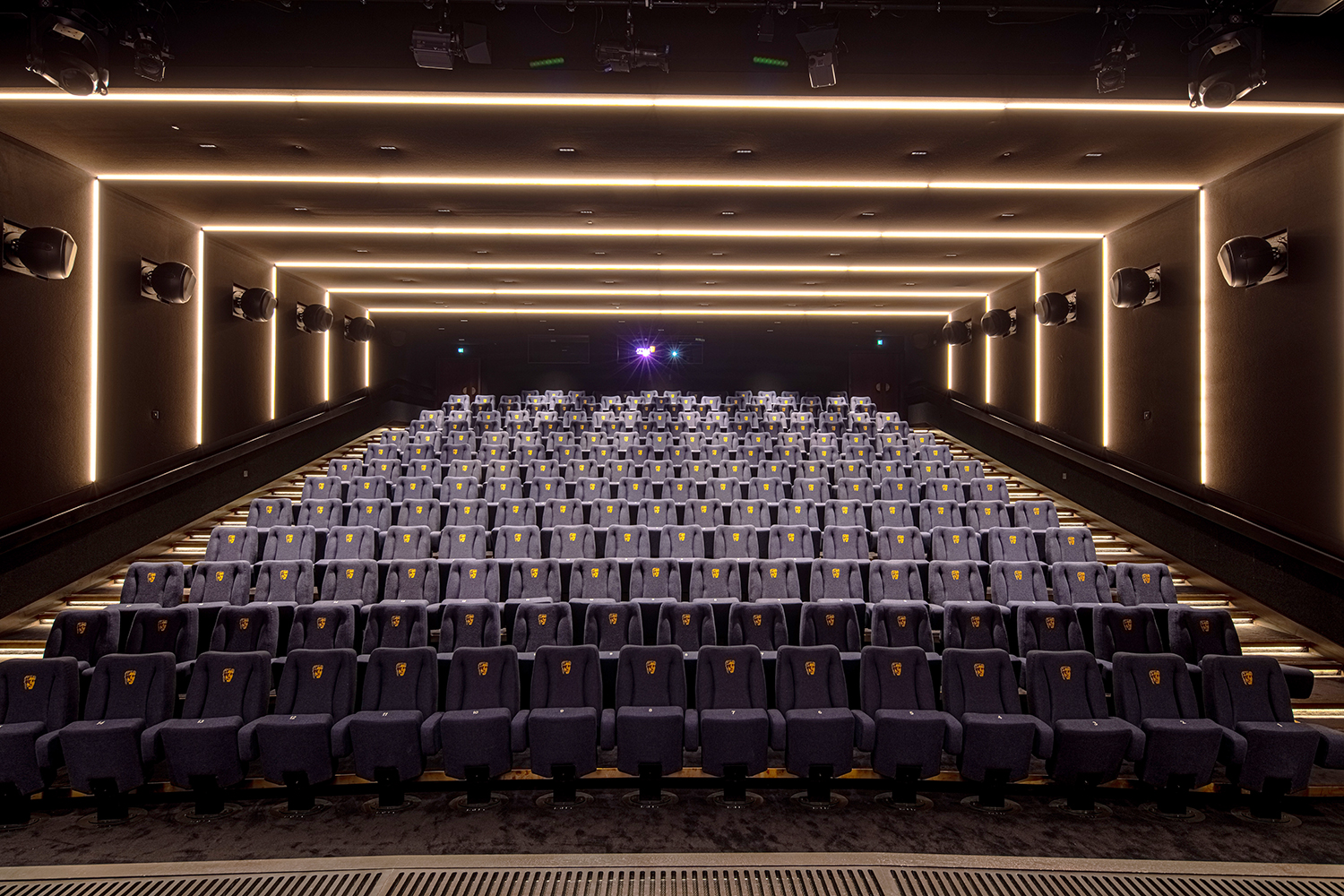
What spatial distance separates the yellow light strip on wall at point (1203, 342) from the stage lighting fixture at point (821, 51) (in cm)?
284

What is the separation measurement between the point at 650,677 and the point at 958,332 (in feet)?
21.6

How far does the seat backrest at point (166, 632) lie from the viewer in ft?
9.73

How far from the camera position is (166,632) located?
2984 millimetres

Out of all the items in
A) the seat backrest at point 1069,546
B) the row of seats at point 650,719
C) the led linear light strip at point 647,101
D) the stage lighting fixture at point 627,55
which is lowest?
the row of seats at point 650,719

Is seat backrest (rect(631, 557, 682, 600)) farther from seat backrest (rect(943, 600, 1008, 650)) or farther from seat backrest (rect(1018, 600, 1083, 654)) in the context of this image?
seat backrest (rect(1018, 600, 1083, 654))

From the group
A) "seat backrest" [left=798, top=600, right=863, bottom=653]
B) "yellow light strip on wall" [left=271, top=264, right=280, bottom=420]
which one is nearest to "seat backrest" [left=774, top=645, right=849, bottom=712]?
"seat backrest" [left=798, top=600, right=863, bottom=653]

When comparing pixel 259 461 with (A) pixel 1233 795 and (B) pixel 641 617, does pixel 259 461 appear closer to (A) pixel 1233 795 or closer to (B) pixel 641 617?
(B) pixel 641 617

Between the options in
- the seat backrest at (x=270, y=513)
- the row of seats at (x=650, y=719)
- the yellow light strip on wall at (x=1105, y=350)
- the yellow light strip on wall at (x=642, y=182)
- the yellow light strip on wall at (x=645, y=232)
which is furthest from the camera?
the yellow light strip on wall at (x=1105, y=350)

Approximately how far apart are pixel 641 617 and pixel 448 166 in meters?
2.63

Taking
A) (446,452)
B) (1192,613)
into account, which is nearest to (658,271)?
(446,452)

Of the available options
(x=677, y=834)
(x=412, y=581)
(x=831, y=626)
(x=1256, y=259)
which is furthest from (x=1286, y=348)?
(x=412, y=581)

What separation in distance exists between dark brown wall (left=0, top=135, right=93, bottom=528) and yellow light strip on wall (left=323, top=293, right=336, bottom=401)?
11.6ft

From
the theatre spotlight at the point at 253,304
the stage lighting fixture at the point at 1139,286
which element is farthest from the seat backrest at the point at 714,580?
the theatre spotlight at the point at 253,304

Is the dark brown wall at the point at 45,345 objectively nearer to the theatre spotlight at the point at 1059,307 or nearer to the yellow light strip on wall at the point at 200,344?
the yellow light strip on wall at the point at 200,344
